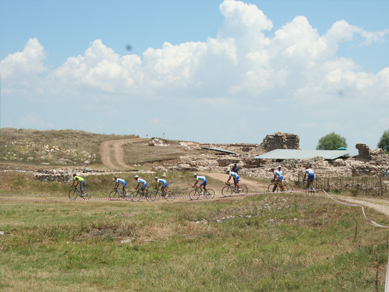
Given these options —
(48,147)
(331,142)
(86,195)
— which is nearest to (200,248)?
(86,195)

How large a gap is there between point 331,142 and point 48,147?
74639 mm

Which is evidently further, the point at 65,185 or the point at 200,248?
the point at 65,185

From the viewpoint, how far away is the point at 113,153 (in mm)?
56156

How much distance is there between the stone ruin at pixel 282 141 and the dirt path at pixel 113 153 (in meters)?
18.9

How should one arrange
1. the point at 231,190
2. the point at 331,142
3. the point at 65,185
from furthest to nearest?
the point at 331,142 → the point at 65,185 → the point at 231,190

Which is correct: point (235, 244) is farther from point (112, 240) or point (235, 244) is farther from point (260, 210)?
point (260, 210)

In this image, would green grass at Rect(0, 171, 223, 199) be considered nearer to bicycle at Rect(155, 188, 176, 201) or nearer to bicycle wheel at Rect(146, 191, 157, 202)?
bicycle at Rect(155, 188, 176, 201)

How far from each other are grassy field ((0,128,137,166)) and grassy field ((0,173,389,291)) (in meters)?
30.4

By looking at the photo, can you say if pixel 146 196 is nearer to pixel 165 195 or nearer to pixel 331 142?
pixel 165 195

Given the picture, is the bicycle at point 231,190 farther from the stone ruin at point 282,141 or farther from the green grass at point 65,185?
the stone ruin at point 282,141

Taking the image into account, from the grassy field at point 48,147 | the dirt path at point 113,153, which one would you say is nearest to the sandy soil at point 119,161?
the dirt path at point 113,153

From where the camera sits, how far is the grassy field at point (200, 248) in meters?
9.31

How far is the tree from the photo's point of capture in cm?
10494

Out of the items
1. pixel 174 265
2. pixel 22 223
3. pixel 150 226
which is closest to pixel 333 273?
pixel 174 265
